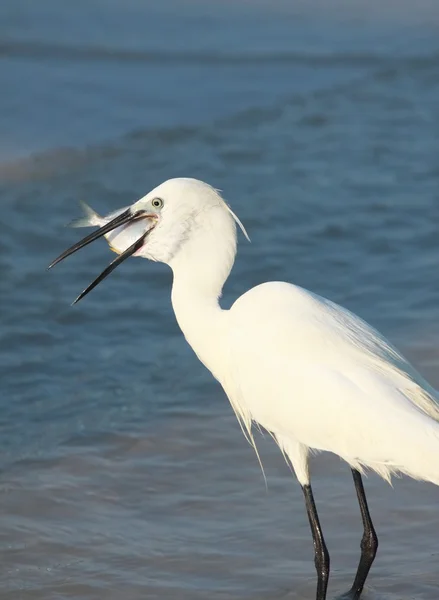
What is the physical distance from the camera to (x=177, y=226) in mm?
4738

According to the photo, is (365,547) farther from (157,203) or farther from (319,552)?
(157,203)

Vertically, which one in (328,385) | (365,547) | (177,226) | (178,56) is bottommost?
(178,56)

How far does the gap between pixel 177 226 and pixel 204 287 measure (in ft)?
0.92

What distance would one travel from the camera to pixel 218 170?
973cm

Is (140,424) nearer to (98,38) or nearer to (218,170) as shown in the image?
(218,170)

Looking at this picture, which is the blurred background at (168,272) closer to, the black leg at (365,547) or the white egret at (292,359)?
the black leg at (365,547)

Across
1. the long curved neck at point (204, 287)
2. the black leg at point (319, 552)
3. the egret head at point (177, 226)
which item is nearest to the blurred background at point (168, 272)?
the black leg at point (319, 552)

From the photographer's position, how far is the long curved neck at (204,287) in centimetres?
480

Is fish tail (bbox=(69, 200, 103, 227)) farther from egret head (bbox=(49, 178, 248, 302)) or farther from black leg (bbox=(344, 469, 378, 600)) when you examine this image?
black leg (bbox=(344, 469, 378, 600))

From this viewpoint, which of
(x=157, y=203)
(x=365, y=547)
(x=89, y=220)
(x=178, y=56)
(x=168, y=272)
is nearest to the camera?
(x=157, y=203)

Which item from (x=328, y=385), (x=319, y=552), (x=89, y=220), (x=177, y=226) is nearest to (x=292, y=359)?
(x=328, y=385)

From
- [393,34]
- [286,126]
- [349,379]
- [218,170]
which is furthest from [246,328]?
[393,34]

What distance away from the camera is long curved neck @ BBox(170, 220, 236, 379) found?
4801 millimetres

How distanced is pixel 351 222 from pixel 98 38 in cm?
452
